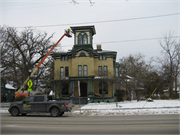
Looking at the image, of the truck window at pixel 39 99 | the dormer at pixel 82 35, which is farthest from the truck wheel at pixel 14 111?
the dormer at pixel 82 35

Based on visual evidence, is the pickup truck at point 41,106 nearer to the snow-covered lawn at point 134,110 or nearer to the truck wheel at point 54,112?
the truck wheel at point 54,112

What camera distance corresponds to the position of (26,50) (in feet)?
147

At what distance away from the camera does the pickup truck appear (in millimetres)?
14281

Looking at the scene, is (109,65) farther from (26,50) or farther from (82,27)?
(26,50)

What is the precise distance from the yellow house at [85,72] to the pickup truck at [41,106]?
14955 mm

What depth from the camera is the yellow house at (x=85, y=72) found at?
3120 centimetres

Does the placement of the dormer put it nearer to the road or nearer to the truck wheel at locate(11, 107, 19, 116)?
the truck wheel at locate(11, 107, 19, 116)

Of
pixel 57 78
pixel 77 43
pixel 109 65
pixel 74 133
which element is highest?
pixel 77 43

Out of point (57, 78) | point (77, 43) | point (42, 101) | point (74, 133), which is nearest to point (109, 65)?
point (77, 43)

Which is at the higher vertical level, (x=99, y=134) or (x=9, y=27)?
(x=9, y=27)

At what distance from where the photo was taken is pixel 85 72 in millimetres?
33312

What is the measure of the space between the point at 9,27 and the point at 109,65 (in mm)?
24634

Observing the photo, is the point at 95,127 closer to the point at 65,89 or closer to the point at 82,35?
the point at 65,89

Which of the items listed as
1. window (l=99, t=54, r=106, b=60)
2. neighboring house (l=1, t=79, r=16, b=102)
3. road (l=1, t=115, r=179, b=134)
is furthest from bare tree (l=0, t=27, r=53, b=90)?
road (l=1, t=115, r=179, b=134)
